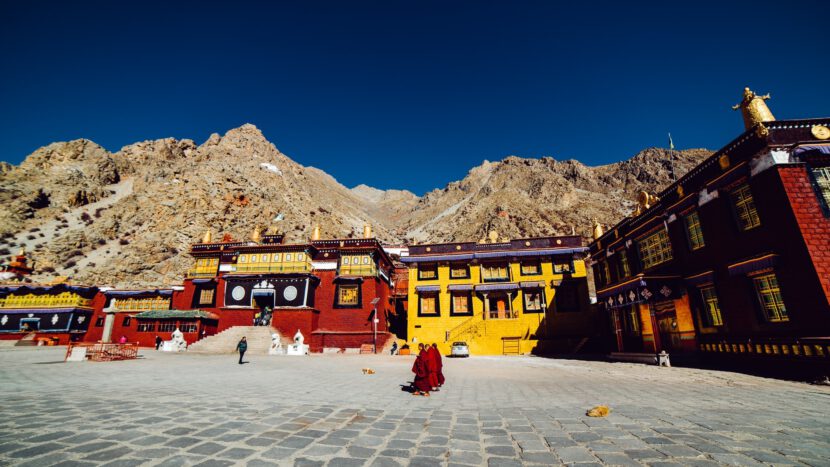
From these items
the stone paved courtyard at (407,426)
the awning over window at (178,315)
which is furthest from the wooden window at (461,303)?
the awning over window at (178,315)

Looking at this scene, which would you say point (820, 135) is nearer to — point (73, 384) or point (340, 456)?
point (340, 456)

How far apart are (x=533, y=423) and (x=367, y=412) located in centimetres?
318

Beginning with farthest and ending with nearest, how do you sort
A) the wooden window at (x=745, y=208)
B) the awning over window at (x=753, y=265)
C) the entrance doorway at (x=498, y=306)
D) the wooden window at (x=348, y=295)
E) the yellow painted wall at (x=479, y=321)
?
A: the wooden window at (x=348, y=295)
the entrance doorway at (x=498, y=306)
the yellow painted wall at (x=479, y=321)
the wooden window at (x=745, y=208)
the awning over window at (x=753, y=265)

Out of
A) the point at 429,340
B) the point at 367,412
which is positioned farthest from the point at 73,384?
the point at 429,340

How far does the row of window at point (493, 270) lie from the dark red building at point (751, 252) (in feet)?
35.9

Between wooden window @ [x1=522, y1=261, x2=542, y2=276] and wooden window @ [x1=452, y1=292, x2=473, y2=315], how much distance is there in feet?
19.2

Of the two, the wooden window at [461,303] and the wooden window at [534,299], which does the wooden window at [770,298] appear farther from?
the wooden window at [461,303]

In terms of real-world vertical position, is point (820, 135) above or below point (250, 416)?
above

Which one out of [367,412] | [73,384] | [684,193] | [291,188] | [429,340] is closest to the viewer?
[367,412]

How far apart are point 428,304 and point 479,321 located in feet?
16.6

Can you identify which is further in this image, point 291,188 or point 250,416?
point 291,188

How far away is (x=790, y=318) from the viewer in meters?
12.2

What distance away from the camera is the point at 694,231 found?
680 inches

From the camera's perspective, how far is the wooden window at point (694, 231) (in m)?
16.8
